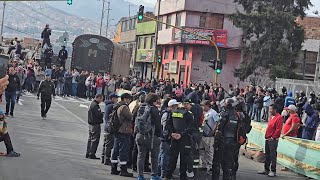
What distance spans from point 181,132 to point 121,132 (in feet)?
4.04

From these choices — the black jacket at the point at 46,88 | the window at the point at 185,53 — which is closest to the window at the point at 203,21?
the window at the point at 185,53

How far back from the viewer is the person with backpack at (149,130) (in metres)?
11.5

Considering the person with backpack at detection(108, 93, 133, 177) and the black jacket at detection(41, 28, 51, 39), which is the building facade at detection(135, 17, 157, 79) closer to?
the black jacket at detection(41, 28, 51, 39)

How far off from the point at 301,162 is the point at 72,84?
24.4 m

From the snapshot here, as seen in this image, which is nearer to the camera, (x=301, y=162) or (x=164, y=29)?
(x=301, y=162)

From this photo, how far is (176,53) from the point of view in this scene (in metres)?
60.8

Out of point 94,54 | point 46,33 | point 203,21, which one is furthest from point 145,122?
point 203,21

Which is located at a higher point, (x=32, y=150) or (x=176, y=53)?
(x=176, y=53)

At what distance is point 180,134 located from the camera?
12117 mm

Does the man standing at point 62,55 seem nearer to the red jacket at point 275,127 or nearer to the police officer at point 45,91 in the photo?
the police officer at point 45,91

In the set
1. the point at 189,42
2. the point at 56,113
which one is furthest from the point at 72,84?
the point at 189,42

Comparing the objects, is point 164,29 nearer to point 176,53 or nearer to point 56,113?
point 176,53

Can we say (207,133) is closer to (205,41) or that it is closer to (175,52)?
(205,41)

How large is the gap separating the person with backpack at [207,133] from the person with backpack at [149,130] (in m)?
2.27
